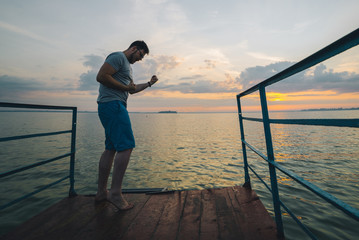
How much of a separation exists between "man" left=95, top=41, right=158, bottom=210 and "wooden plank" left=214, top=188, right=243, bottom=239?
1103mm

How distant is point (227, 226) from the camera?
1.71 metres

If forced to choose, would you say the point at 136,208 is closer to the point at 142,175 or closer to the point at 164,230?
the point at 164,230

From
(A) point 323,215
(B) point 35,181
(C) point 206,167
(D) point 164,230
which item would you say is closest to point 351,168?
(A) point 323,215

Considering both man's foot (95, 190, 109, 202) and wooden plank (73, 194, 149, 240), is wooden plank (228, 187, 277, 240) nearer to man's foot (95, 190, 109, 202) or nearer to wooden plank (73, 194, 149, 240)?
wooden plank (73, 194, 149, 240)

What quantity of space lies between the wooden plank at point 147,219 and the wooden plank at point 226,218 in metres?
0.67

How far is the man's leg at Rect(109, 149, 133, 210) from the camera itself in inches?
80.3

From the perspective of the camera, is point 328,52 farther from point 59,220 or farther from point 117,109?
point 59,220

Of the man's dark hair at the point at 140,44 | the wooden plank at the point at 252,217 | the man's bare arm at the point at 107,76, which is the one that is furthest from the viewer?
the man's dark hair at the point at 140,44

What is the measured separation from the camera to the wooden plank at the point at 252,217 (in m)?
1.56

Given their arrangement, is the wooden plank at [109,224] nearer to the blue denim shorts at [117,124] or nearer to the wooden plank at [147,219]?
the wooden plank at [147,219]

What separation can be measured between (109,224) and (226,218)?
124 centimetres

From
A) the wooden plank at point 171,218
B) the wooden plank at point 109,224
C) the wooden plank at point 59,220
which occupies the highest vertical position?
the wooden plank at point 171,218

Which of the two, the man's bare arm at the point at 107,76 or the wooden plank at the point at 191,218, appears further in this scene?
the man's bare arm at the point at 107,76

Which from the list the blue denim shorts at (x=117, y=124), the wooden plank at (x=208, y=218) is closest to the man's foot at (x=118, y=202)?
the blue denim shorts at (x=117, y=124)
